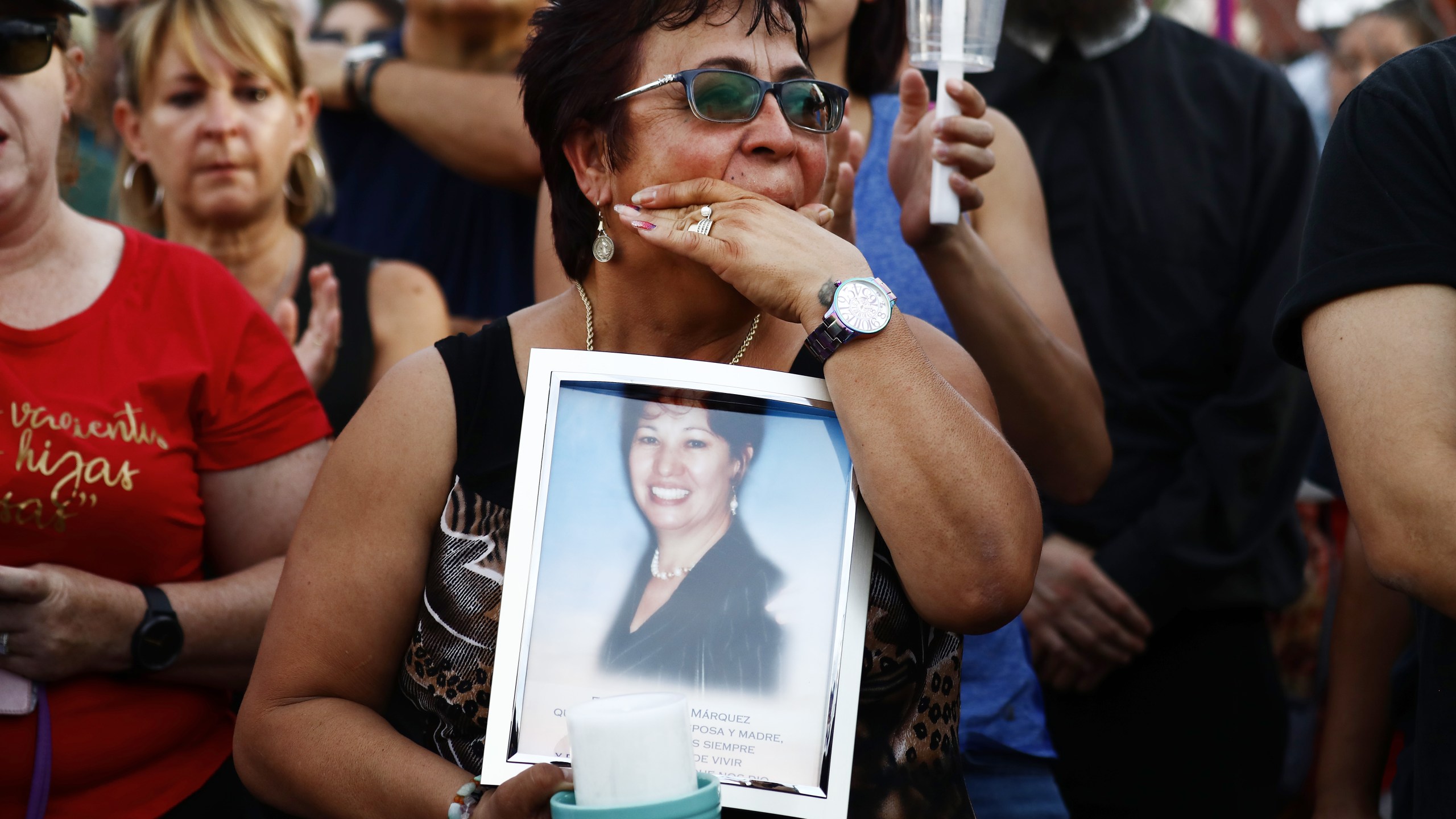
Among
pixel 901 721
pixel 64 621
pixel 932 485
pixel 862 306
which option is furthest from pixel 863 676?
pixel 64 621

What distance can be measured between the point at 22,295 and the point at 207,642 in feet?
2.36

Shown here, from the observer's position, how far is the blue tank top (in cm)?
231

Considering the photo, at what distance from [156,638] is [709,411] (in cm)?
119

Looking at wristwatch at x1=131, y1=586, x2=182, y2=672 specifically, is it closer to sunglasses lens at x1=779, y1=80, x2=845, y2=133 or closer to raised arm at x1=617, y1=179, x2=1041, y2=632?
raised arm at x1=617, y1=179, x2=1041, y2=632

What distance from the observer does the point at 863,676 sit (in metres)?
1.75

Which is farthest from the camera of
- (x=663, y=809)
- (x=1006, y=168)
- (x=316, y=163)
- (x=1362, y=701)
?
(x=316, y=163)

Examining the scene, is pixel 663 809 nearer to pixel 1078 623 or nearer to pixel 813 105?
pixel 813 105

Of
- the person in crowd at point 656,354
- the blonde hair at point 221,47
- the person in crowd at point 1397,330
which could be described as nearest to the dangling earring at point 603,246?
the person in crowd at point 656,354

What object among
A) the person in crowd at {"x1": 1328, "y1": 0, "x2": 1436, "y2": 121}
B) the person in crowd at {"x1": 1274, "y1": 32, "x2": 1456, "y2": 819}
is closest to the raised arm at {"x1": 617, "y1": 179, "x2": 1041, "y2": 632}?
the person in crowd at {"x1": 1274, "y1": 32, "x2": 1456, "y2": 819}

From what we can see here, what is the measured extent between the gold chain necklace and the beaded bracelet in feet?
2.20

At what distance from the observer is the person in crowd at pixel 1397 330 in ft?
4.98

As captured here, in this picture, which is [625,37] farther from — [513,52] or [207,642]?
[513,52]

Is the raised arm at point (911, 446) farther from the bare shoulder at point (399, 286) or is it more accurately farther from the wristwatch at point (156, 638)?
the bare shoulder at point (399, 286)

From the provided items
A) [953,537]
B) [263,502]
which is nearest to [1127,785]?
[953,537]
